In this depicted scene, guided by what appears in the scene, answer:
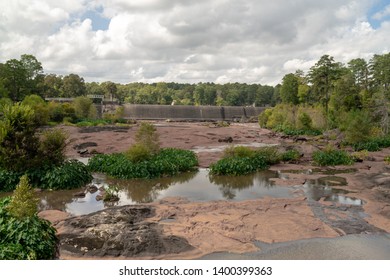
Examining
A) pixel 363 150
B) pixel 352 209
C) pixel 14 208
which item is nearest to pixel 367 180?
pixel 352 209

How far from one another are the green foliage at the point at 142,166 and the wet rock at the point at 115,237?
518 centimetres

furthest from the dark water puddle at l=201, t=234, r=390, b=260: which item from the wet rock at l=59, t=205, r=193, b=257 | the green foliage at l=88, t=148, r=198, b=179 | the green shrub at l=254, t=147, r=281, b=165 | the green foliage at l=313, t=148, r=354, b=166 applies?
the green foliage at l=313, t=148, r=354, b=166

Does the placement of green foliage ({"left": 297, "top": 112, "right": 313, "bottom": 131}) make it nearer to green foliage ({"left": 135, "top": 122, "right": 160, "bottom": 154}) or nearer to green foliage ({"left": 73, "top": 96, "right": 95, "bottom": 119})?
green foliage ({"left": 135, "top": 122, "right": 160, "bottom": 154})

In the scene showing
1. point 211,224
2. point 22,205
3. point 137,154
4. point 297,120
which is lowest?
point 211,224

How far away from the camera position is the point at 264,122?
53.5 meters

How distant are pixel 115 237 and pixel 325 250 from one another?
487 cm

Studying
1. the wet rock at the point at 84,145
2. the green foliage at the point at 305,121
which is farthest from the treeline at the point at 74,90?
the green foliage at the point at 305,121

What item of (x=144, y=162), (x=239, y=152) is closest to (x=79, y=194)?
(x=144, y=162)

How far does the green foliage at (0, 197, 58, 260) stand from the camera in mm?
5964

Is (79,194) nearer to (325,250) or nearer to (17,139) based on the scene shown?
(17,139)

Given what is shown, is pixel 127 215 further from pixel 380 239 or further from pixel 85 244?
pixel 380 239

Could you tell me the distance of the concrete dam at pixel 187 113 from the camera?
230 ft

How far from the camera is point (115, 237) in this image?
27.1 feet

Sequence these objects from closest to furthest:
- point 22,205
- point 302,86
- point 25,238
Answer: point 25,238 → point 22,205 → point 302,86
